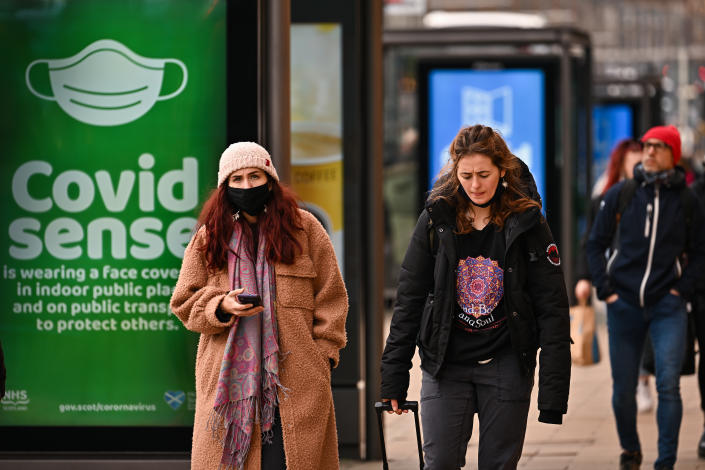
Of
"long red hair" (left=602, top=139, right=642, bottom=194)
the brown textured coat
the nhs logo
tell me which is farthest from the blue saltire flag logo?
"long red hair" (left=602, top=139, right=642, bottom=194)

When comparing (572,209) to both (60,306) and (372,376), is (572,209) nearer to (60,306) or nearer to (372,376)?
(372,376)

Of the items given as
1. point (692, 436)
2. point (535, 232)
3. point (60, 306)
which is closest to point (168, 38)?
point (60, 306)

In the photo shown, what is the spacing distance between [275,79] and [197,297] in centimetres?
173

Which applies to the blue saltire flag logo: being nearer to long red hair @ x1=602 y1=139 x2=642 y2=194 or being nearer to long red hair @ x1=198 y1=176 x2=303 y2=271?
long red hair @ x1=198 y1=176 x2=303 y2=271

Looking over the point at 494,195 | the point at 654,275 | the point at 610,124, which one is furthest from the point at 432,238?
the point at 610,124

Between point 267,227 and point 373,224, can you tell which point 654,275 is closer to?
point 373,224

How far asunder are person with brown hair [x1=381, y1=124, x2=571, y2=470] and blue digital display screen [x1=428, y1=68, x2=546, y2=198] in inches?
355

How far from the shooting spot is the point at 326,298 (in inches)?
183

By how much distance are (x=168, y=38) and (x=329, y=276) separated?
6.64ft

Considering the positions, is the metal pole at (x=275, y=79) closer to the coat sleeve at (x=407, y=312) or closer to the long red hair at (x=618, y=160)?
the coat sleeve at (x=407, y=312)

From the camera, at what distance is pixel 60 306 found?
6.17m

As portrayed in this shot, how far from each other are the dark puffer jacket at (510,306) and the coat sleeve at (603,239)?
2.38 m

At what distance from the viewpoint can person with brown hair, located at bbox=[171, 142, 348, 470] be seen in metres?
4.50

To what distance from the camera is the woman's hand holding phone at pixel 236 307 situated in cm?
434
